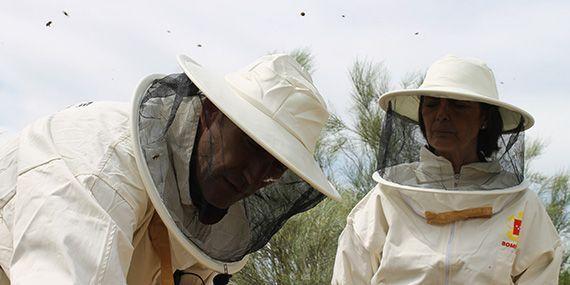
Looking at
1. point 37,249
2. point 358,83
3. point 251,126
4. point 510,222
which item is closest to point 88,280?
point 37,249

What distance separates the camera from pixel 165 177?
251 cm

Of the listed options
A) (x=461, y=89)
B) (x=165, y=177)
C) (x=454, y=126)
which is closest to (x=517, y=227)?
(x=454, y=126)

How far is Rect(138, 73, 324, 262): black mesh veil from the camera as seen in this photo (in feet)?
8.29

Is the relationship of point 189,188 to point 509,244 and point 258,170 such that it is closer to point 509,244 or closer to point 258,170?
point 258,170

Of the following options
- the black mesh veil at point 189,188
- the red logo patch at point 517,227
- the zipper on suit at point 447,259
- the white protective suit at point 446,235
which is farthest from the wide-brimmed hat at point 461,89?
the black mesh veil at point 189,188

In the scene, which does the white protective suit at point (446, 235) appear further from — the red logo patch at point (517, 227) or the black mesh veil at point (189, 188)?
the black mesh veil at point (189, 188)

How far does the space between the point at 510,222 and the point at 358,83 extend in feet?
19.7

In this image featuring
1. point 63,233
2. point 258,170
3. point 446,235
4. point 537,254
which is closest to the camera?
point 63,233

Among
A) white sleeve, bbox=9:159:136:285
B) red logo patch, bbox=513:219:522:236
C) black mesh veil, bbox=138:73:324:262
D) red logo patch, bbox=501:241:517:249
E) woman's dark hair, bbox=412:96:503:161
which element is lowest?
red logo patch, bbox=501:241:517:249

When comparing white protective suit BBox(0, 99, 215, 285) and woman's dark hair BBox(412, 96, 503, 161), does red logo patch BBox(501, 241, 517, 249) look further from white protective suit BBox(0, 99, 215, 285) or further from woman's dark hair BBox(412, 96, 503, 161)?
white protective suit BBox(0, 99, 215, 285)

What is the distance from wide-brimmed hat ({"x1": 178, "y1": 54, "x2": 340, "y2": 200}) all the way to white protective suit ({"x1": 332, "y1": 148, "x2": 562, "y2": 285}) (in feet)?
5.44

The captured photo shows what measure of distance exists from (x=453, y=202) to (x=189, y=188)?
2.13m

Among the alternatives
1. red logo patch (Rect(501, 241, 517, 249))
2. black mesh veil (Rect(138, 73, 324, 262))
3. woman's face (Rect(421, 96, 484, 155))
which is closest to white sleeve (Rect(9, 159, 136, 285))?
black mesh veil (Rect(138, 73, 324, 262))

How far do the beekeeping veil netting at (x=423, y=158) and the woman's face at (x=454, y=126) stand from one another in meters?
0.11
